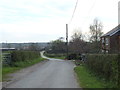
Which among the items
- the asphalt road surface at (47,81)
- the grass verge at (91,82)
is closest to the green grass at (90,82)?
the grass verge at (91,82)

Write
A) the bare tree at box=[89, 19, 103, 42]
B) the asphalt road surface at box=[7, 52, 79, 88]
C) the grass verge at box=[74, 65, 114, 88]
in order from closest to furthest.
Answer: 1. the grass verge at box=[74, 65, 114, 88]
2. the asphalt road surface at box=[7, 52, 79, 88]
3. the bare tree at box=[89, 19, 103, 42]

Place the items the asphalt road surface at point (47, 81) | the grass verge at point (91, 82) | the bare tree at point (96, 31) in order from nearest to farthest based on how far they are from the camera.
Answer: the grass verge at point (91, 82) → the asphalt road surface at point (47, 81) → the bare tree at point (96, 31)

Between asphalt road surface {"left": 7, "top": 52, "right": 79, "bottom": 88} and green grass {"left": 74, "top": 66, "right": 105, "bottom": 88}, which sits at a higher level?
green grass {"left": 74, "top": 66, "right": 105, "bottom": 88}

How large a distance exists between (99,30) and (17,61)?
145ft

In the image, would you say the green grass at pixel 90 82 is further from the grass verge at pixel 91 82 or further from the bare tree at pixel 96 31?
the bare tree at pixel 96 31

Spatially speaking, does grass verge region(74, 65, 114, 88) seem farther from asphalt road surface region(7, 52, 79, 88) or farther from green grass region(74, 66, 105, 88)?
asphalt road surface region(7, 52, 79, 88)

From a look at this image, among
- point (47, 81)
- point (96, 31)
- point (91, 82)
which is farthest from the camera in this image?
point (96, 31)

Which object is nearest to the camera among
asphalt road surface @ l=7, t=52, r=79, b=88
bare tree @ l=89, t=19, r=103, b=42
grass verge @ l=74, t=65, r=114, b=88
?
grass verge @ l=74, t=65, r=114, b=88

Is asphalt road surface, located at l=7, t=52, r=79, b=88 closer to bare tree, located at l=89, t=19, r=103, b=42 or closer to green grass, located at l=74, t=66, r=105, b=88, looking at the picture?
green grass, located at l=74, t=66, r=105, b=88

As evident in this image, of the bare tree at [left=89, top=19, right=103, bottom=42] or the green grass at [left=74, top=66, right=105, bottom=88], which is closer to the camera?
the green grass at [left=74, top=66, right=105, bottom=88]

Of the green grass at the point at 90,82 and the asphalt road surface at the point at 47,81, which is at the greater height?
the green grass at the point at 90,82

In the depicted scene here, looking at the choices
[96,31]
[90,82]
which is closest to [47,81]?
[90,82]

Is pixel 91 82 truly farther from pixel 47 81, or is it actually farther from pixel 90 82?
pixel 47 81

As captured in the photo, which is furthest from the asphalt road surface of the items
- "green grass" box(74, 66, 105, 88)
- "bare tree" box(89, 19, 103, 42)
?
"bare tree" box(89, 19, 103, 42)
